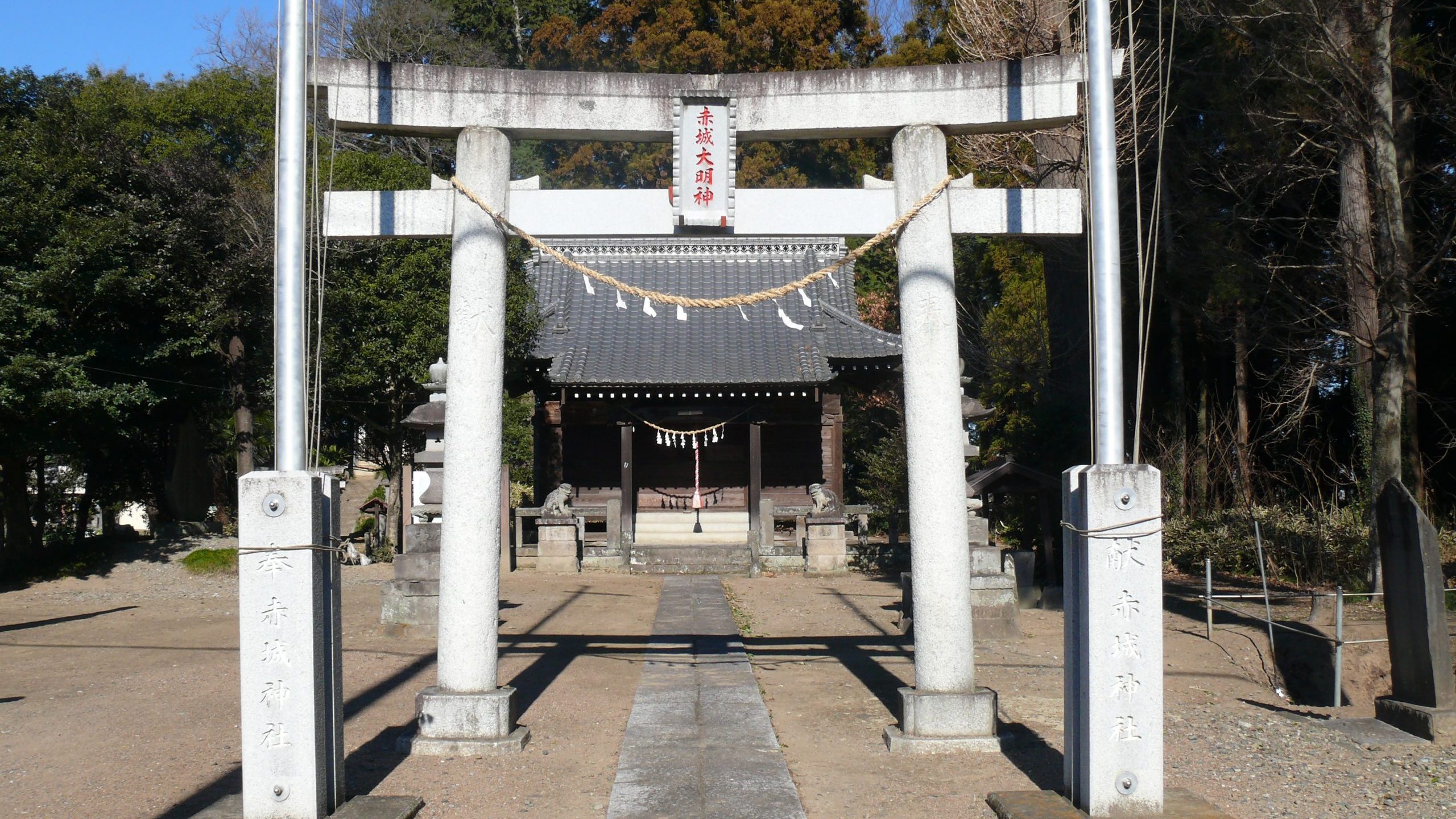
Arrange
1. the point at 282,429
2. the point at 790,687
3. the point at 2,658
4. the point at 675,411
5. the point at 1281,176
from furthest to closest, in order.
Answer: the point at 675,411 → the point at 1281,176 → the point at 2,658 → the point at 790,687 → the point at 282,429

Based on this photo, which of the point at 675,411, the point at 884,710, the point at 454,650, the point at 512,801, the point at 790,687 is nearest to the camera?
the point at 512,801

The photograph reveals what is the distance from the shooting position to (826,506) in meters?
17.8

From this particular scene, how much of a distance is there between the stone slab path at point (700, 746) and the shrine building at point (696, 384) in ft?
30.6

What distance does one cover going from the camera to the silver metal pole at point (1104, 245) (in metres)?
4.67

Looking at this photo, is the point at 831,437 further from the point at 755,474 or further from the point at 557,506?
the point at 557,506

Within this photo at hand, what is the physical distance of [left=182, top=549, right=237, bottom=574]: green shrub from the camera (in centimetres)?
1688

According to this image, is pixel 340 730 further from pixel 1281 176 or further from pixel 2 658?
pixel 1281 176

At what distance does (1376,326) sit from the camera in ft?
41.2

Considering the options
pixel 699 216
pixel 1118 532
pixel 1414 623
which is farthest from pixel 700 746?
pixel 1414 623

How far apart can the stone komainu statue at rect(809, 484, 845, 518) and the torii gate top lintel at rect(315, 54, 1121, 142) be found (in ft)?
38.8

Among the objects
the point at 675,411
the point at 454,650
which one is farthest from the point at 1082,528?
the point at 675,411

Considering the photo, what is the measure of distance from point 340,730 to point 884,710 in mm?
3602

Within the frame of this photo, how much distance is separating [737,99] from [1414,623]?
Answer: 17.9 feet

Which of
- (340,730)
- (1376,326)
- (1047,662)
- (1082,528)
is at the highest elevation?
(1376,326)
